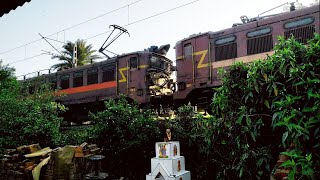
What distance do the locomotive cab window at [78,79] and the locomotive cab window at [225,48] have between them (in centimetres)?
852

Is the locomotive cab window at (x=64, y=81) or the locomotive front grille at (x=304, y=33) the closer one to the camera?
the locomotive front grille at (x=304, y=33)

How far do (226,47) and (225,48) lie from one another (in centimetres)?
5

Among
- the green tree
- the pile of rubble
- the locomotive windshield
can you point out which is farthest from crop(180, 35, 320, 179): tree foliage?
the locomotive windshield

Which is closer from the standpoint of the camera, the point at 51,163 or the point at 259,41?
the point at 51,163

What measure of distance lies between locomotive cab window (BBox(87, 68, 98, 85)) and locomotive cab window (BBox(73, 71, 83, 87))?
64 centimetres

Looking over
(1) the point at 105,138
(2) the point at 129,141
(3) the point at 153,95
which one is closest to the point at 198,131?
(2) the point at 129,141

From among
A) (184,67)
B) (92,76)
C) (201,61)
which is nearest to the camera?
(201,61)

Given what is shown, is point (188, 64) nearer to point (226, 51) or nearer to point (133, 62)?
point (226, 51)

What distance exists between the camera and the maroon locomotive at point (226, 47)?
891 cm

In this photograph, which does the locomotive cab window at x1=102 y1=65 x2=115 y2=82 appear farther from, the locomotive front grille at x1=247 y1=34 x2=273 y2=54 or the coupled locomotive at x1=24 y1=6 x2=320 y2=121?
the locomotive front grille at x1=247 y1=34 x2=273 y2=54

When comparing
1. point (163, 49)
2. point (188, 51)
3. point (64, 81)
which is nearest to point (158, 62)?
point (163, 49)

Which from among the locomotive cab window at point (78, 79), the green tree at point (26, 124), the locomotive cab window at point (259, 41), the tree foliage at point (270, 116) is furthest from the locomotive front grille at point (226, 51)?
the locomotive cab window at point (78, 79)

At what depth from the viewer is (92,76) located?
607 inches

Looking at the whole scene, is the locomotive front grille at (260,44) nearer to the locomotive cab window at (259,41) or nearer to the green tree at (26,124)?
the locomotive cab window at (259,41)
